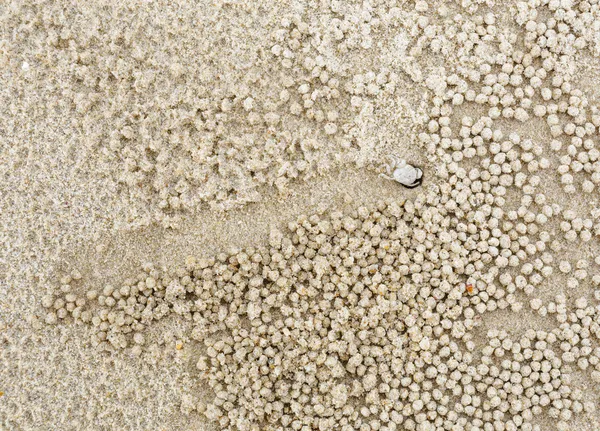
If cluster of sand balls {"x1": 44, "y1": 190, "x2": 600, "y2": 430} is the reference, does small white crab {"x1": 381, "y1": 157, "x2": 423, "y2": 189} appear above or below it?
above

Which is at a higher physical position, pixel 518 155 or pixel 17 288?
pixel 518 155

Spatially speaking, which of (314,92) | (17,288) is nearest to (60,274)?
(17,288)

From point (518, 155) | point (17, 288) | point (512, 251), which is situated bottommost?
point (17, 288)

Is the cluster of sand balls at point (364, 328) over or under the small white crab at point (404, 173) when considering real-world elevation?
under

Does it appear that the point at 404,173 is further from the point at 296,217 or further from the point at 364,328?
the point at 364,328

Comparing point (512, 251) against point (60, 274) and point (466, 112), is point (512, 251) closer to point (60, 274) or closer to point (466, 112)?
point (466, 112)
